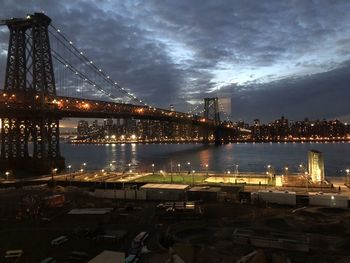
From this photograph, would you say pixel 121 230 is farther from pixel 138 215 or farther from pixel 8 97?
pixel 8 97

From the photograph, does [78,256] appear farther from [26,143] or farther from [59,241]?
[26,143]

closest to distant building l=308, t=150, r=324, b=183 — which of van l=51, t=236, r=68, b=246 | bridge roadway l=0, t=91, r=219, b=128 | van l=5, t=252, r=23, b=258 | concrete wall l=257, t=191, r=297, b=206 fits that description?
concrete wall l=257, t=191, r=297, b=206

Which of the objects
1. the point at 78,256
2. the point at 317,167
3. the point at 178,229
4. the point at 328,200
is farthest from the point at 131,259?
the point at 317,167

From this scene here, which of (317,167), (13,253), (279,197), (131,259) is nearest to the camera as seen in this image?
(131,259)

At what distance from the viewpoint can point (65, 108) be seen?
6600cm

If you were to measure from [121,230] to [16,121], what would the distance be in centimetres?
4135

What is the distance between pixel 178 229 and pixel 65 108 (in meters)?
46.3

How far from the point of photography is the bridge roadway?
5681cm

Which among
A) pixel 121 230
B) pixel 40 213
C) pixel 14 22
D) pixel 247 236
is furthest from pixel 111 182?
pixel 14 22

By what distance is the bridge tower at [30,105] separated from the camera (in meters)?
58.1

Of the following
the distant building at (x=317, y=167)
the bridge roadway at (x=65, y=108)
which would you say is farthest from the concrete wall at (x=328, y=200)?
the bridge roadway at (x=65, y=108)

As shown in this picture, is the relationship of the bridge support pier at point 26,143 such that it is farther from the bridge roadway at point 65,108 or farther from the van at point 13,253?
the van at point 13,253

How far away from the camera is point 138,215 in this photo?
2920 cm

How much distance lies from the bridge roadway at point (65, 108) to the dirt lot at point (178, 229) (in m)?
26.3
